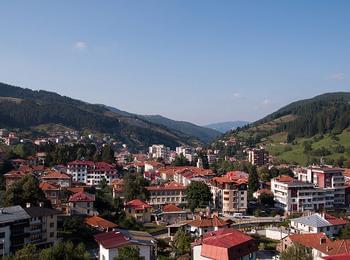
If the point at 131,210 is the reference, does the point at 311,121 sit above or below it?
above

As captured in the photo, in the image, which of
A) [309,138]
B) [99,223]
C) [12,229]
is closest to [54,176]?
[99,223]

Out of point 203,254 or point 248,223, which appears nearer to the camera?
point 203,254

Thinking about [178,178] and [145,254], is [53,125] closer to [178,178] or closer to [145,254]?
[178,178]

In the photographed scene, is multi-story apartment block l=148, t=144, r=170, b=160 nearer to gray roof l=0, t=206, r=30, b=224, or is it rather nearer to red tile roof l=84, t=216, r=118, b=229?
red tile roof l=84, t=216, r=118, b=229

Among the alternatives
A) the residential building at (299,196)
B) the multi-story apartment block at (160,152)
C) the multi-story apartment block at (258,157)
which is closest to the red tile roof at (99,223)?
the residential building at (299,196)

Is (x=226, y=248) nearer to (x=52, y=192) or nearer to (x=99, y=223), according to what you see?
(x=99, y=223)

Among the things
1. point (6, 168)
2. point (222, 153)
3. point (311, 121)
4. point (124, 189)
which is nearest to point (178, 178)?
point (124, 189)
